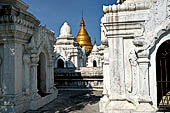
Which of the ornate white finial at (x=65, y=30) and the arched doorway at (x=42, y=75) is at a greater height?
the ornate white finial at (x=65, y=30)

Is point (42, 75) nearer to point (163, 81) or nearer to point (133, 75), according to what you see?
point (133, 75)

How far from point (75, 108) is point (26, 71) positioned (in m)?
2.67

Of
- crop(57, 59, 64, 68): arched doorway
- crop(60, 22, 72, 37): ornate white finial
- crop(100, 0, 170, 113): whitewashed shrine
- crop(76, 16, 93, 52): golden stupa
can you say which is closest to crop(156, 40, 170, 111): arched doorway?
crop(100, 0, 170, 113): whitewashed shrine

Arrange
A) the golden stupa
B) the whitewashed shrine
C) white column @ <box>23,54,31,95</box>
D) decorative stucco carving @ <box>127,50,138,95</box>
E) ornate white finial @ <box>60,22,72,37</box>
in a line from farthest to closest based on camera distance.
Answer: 1. the golden stupa
2. ornate white finial @ <box>60,22,72,37</box>
3. white column @ <box>23,54,31,95</box>
4. decorative stucco carving @ <box>127,50,138,95</box>
5. the whitewashed shrine

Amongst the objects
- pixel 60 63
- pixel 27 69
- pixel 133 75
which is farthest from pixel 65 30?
pixel 133 75

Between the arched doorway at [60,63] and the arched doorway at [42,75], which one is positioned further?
the arched doorway at [60,63]

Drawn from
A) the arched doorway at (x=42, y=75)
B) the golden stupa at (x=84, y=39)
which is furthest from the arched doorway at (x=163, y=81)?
the golden stupa at (x=84, y=39)

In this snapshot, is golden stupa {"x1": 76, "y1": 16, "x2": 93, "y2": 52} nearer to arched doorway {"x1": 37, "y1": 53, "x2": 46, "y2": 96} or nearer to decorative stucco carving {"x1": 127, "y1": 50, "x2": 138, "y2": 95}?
arched doorway {"x1": 37, "y1": 53, "x2": 46, "y2": 96}

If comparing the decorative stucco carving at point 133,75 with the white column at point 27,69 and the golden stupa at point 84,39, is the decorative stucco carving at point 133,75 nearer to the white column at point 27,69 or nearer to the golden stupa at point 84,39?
the white column at point 27,69

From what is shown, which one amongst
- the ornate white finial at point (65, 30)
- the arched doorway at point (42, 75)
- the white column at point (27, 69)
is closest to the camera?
the white column at point (27, 69)

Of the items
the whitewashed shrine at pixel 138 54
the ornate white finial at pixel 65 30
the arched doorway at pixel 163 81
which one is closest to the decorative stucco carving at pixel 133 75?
the whitewashed shrine at pixel 138 54

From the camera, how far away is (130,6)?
6.23 meters

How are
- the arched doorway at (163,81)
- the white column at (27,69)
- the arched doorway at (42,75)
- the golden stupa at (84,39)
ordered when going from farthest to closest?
the golden stupa at (84,39), the arched doorway at (42,75), the white column at (27,69), the arched doorway at (163,81)

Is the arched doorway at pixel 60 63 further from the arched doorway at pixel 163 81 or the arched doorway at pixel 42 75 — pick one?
the arched doorway at pixel 163 81
